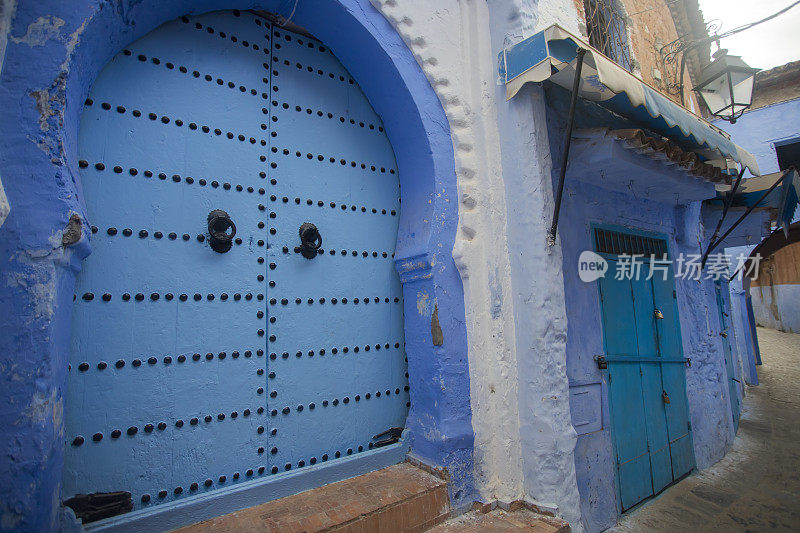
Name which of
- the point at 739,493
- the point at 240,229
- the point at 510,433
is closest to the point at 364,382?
the point at 510,433

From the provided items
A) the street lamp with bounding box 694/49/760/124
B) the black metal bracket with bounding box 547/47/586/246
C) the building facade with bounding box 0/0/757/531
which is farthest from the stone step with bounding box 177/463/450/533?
the street lamp with bounding box 694/49/760/124

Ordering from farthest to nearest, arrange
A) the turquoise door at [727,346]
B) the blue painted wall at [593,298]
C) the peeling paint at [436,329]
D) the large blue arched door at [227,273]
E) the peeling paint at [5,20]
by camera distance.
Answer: the turquoise door at [727,346]
the blue painted wall at [593,298]
the peeling paint at [436,329]
the large blue arched door at [227,273]
the peeling paint at [5,20]

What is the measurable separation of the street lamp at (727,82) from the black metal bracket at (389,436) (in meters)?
4.93

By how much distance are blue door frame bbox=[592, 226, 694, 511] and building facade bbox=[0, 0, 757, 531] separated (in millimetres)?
48

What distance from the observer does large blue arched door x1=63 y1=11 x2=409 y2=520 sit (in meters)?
1.80

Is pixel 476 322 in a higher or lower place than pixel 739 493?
higher

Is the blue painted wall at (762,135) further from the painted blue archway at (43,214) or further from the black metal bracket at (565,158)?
the painted blue archway at (43,214)

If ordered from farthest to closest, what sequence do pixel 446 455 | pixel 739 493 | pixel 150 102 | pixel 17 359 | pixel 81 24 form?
pixel 739 493 → pixel 446 455 → pixel 150 102 → pixel 81 24 → pixel 17 359

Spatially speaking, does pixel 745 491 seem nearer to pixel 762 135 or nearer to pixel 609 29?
pixel 609 29

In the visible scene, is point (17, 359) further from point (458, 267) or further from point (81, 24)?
point (458, 267)

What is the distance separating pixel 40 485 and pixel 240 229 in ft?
4.28

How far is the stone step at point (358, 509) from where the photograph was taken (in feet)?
5.96

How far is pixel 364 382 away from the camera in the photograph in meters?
2.54

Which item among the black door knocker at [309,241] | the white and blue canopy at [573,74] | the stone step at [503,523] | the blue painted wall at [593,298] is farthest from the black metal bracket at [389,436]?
the white and blue canopy at [573,74]
